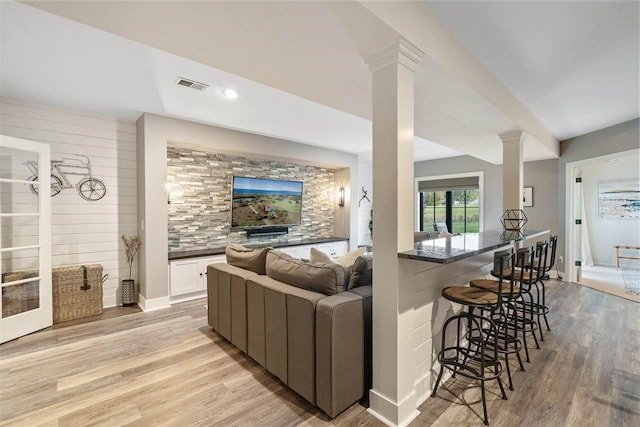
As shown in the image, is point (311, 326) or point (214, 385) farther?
point (214, 385)

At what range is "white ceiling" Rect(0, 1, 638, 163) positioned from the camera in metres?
1.63

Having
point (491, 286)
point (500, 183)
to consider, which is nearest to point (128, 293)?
point (491, 286)

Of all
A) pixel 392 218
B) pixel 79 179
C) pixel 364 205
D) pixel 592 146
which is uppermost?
pixel 592 146

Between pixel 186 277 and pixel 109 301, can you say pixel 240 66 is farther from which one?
pixel 109 301

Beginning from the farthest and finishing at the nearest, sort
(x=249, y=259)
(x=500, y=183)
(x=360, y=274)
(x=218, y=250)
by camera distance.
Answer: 1. (x=500, y=183)
2. (x=218, y=250)
3. (x=249, y=259)
4. (x=360, y=274)

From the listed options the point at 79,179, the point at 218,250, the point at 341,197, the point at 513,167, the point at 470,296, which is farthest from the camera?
the point at 341,197

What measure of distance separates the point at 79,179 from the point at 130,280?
1491 mm

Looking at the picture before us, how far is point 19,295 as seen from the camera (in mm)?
3141

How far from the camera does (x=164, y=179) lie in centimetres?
395

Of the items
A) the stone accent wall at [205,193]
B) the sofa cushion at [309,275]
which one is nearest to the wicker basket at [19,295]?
the stone accent wall at [205,193]

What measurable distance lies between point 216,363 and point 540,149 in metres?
5.40

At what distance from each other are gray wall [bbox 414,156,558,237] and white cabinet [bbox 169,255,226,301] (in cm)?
579

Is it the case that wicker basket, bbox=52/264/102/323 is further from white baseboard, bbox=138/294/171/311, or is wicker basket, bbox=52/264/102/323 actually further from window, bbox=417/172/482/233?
window, bbox=417/172/482/233

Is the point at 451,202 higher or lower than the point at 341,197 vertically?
lower
